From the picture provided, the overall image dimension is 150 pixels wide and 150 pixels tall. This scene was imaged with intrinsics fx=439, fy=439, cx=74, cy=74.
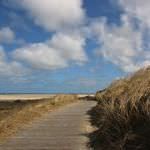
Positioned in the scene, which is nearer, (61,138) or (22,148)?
(22,148)

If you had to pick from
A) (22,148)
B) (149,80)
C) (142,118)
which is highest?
(149,80)

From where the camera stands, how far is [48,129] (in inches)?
558

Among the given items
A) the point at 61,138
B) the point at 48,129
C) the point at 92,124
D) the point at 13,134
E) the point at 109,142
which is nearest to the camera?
the point at 109,142

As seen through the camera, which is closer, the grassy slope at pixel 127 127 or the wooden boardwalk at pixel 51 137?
the grassy slope at pixel 127 127

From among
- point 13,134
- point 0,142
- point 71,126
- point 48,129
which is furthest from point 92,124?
point 0,142

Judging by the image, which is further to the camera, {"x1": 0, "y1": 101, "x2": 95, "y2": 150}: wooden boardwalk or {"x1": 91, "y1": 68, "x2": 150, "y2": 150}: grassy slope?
{"x1": 0, "y1": 101, "x2": 95, "y2": 150}: wooden boardwalk

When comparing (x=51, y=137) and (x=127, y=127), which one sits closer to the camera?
(x=127, y=127)

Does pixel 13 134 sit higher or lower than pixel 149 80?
lower

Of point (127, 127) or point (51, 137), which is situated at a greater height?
point (127, 127)

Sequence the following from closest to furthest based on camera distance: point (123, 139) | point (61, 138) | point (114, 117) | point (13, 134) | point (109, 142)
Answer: point (123, 139), point (109, 142), point (114, 117), point (61, 138), point (13, 134)

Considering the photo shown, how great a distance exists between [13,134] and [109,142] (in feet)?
12.6

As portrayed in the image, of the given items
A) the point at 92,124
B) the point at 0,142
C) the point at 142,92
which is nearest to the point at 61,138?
the point at 0,142

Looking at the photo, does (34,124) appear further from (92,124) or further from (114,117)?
(114,117)

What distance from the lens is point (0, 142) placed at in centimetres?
1174
